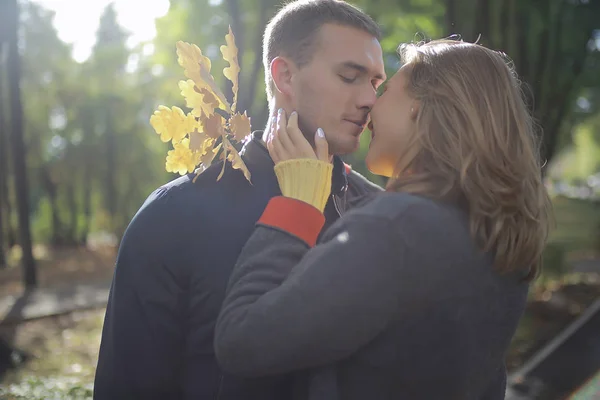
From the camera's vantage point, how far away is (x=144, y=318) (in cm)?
240

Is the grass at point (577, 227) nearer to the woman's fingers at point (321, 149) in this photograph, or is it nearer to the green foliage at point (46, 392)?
the green foliage at point (46, 392)

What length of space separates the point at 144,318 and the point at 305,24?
4.48 ft

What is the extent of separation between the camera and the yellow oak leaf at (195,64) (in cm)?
229

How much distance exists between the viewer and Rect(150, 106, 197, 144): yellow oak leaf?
2336 mm

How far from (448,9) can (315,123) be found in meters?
8.27

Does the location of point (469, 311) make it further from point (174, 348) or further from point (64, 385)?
point (64, 385)

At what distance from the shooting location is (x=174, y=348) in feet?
8.00

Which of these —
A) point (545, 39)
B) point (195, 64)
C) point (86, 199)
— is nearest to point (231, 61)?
point (195, 64)

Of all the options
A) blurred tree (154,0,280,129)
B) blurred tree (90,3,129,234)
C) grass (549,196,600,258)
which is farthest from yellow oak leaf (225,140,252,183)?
blurred tree (90,3,129,234)

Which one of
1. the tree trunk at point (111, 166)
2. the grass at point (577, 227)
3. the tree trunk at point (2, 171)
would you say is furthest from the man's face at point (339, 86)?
the tree trunk at point (111, 166)

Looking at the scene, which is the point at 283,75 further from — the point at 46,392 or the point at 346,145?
the point at 46,392

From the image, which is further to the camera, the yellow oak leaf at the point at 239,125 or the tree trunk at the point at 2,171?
the tree trunk at the point at 2,171

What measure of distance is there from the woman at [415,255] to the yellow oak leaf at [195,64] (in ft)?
1.14

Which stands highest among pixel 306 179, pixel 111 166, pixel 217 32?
pixel 306 179
